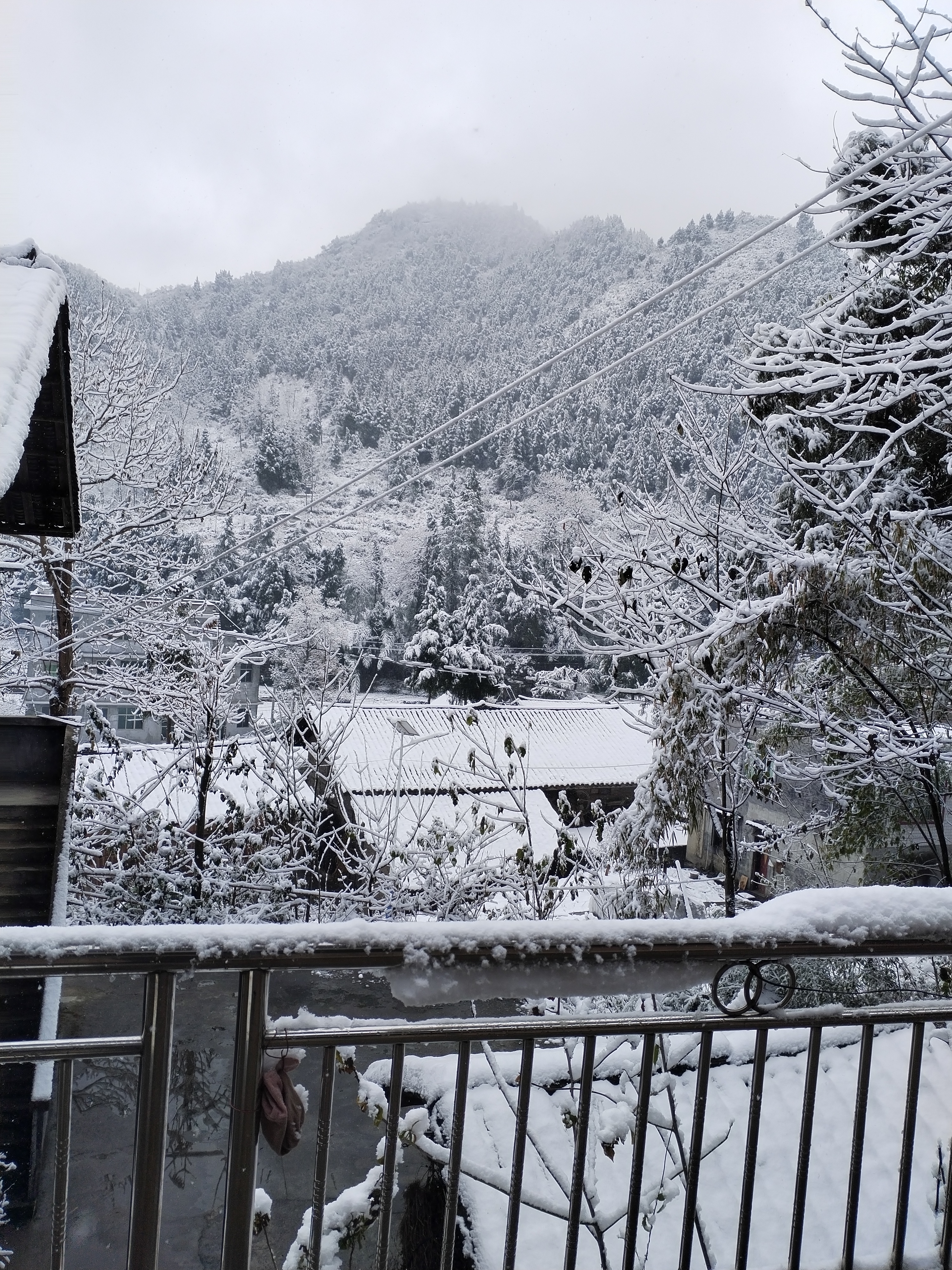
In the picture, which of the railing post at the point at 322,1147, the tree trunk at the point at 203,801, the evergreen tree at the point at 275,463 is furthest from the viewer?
the evergreen tree at the point at 275,463

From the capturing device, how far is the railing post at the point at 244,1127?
1270mm

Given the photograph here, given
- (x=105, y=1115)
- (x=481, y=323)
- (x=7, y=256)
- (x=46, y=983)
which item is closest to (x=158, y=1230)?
(x=7, y=256)

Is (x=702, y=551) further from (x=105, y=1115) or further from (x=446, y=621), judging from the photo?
(x=446, y=621)

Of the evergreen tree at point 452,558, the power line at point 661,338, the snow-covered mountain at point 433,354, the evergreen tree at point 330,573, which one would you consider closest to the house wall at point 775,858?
the power line at point 661,338

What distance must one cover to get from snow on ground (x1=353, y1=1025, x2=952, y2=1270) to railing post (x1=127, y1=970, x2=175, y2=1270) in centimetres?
68

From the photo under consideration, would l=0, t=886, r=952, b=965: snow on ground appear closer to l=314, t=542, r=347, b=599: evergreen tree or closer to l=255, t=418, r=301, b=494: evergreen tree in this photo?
l=314, t=542, r=347, b=599: evergreen tree

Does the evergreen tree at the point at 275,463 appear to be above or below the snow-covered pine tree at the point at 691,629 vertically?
above

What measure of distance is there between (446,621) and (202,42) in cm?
1753

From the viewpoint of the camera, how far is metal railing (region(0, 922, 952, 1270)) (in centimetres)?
121

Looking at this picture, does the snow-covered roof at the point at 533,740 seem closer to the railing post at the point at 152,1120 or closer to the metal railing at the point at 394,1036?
the metal railing at the point at 394,1036

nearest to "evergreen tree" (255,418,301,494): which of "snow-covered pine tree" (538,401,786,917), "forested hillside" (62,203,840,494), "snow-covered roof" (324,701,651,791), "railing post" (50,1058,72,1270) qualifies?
"forested hillside" (62,203,840,494)

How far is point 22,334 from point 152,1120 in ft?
7.35

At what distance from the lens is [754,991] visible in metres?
1.44

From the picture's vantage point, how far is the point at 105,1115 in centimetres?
562
